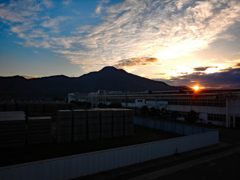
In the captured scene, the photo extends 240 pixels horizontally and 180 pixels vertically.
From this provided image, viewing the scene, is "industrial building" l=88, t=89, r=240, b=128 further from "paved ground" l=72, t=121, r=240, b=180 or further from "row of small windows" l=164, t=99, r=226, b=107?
"paved ground" l=72, t=121, r=240, b=180

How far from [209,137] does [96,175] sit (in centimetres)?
1414

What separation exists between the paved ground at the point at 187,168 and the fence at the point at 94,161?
43 centimetres

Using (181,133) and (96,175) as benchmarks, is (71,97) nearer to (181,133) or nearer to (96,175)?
(181,133)

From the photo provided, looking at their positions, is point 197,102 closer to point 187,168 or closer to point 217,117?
point 217,117

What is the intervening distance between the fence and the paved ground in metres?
0.43

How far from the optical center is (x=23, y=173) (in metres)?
9.12

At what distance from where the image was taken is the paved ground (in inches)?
446

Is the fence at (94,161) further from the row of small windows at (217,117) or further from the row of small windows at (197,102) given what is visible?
the row of small windows at (197,102)

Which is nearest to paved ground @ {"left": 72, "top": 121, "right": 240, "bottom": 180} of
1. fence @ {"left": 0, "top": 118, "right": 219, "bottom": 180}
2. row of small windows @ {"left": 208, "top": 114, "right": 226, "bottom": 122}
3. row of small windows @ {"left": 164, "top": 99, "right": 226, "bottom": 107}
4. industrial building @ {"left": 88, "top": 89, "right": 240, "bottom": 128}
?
fence @ {"left": 0, "top": 118, "right": 219, "bottom": 180}

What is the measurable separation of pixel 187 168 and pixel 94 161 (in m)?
7.20

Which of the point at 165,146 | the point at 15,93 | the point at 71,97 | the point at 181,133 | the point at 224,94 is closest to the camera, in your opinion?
the point at 165,146

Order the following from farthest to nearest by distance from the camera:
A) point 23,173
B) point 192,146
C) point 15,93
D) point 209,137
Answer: point 15,93
point 209,137
point 192,146
point 23,173

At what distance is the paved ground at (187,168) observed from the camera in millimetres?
11336

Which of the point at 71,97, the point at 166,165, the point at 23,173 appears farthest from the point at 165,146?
the point at 71,97
